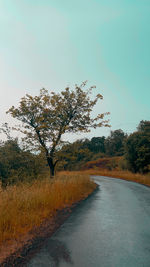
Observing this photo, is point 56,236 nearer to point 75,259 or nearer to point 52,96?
point 75,259

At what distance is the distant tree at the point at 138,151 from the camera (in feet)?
117

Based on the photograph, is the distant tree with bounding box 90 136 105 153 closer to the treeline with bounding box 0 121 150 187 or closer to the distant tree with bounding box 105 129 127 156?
the distant tree with bounding box 105 129 127 156

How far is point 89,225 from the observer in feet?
22.3

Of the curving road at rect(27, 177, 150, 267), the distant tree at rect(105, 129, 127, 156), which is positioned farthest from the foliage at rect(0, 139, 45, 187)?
the distant tree at rect(105, 129, 127, 156)

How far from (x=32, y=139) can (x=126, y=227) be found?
46.5 ft

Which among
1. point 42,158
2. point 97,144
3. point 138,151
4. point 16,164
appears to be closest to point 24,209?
point 16,164

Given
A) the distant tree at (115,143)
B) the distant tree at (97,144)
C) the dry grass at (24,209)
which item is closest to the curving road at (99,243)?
the dry grass at (24,209)

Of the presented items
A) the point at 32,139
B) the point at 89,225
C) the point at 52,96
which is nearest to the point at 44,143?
the point at 32,139

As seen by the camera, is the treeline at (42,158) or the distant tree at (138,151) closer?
the treeline at (42,158)

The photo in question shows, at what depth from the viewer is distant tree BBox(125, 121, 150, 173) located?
3566 cm

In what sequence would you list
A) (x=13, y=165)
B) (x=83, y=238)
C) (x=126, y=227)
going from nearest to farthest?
1. (x=83, y=238)
2. (x=126, y=227)
3. (x=13, y=165)

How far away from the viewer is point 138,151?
36125 millimetres

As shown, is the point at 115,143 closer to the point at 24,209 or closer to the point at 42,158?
the point at 42,158

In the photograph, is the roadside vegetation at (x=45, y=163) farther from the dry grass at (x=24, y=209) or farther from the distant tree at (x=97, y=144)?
the distant tree at (x=97, y=144)
